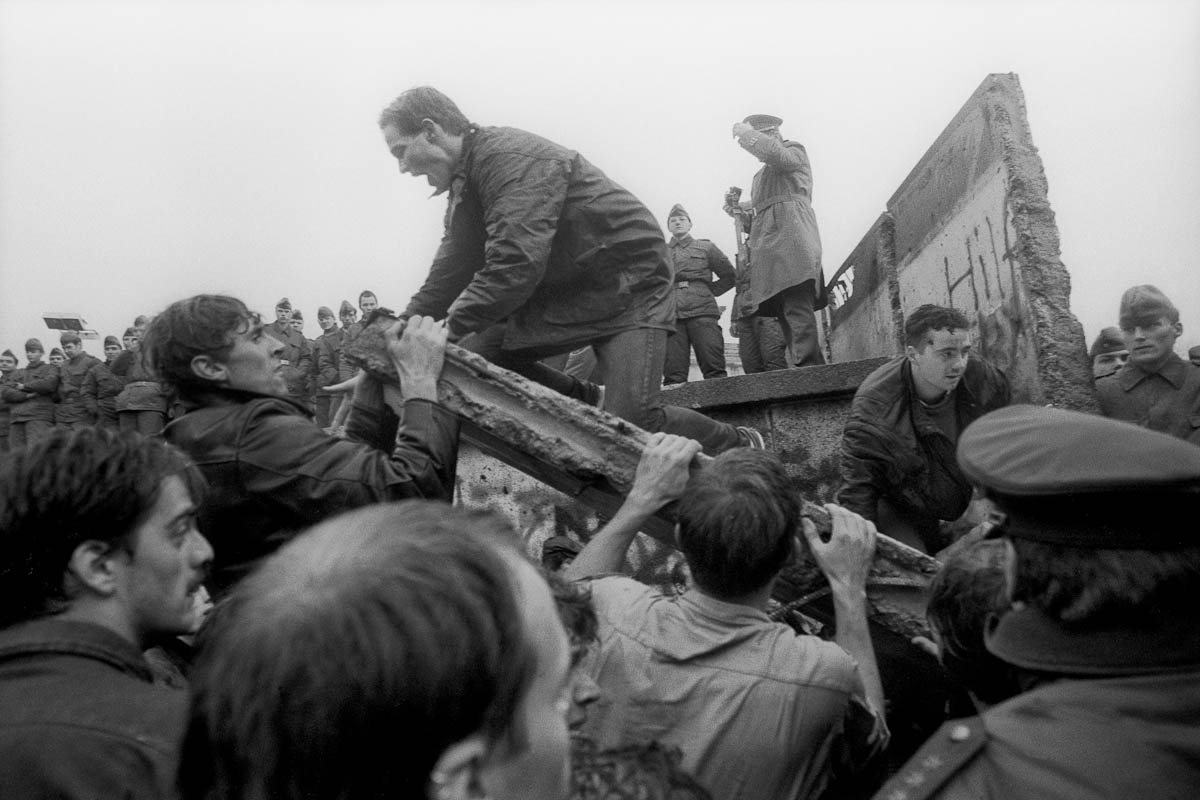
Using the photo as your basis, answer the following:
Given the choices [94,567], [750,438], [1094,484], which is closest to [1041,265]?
[750,438]

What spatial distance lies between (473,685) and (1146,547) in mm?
902

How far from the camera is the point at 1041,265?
4680 mm

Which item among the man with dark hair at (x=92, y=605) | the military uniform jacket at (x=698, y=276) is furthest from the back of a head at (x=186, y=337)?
the military uniform jacket at (x=698, y=276)

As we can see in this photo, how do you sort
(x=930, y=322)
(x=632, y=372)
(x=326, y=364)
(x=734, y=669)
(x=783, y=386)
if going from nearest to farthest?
(x=734, y=669), (x=632, y=372), (x=930, y=322), (x=783, y=386), (x=326, y=364)

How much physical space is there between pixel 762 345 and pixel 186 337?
6262 mm

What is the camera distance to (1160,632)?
46.3 inches

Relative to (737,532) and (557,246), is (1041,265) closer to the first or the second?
(557,246)

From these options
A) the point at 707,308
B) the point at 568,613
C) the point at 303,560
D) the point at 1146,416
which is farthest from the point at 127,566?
the point at 707,308

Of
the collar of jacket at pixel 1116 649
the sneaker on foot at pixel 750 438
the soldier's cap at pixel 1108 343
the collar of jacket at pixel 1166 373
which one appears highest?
the soldier's cap at pixel 1108 343

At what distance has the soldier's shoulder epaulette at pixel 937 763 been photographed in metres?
1.16

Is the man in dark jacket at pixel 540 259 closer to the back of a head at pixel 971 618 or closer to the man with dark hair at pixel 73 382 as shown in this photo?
the back of a head at pixel 971 618

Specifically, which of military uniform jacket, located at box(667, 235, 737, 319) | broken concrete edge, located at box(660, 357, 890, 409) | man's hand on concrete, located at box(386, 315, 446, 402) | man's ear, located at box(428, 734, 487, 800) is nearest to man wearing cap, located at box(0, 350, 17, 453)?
military uniform jacket, located at box(667, 235, 737, 319)

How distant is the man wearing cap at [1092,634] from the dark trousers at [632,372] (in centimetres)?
257

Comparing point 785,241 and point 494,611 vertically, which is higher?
point 785,241
